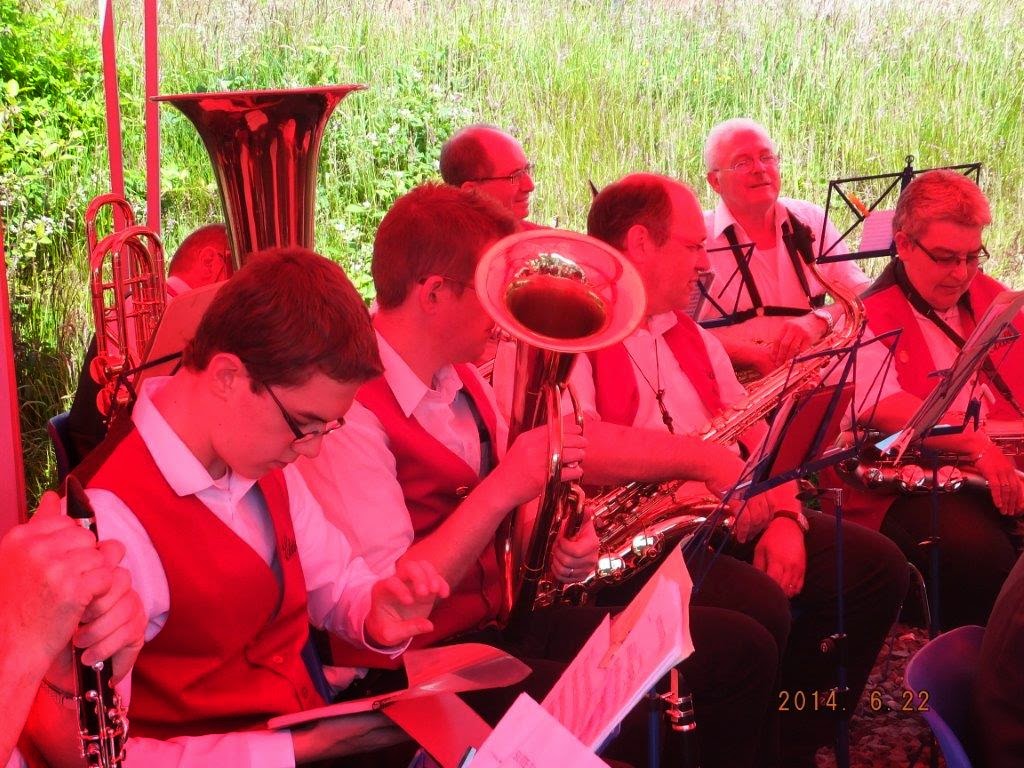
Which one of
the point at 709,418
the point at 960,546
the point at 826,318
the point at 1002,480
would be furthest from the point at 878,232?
the point at 709,418

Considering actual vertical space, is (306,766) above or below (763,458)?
below

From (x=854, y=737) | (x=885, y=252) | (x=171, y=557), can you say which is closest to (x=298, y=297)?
(x=171, y=557)

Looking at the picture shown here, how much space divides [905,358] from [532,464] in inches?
81.8

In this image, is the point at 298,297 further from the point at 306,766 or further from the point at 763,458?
the point at 763,458

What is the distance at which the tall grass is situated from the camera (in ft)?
19.8

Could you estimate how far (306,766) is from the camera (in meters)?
2.00

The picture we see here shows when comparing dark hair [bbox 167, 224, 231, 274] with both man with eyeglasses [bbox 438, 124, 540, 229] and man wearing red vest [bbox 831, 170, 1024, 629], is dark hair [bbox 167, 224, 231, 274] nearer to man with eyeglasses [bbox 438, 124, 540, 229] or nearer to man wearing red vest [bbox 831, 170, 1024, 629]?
man with eyeglasses [bbox 438, 124, 540, 229]

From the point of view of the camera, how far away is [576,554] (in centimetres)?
254

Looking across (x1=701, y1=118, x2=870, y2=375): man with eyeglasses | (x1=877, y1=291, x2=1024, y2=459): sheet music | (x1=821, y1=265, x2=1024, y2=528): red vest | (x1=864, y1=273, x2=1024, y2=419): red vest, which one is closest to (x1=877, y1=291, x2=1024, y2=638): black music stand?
(x1=877, y1=291, x2=1024, y2=459): sheet music

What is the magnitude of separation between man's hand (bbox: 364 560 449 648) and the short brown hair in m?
2.45

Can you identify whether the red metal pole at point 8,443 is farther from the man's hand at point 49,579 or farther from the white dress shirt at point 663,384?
the man's hand at point 49,579

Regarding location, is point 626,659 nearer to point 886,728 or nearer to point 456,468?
point 456,468

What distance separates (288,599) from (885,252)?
293 cm

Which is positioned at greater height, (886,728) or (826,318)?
(826,318)
